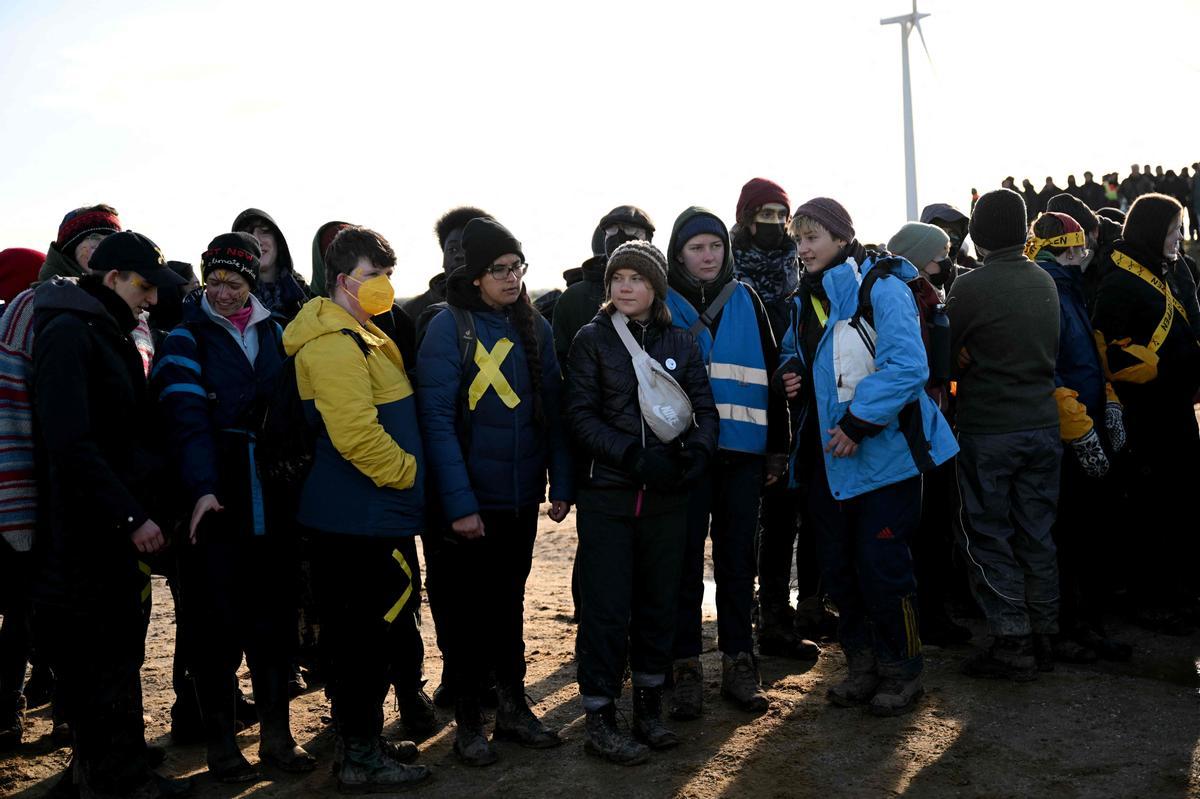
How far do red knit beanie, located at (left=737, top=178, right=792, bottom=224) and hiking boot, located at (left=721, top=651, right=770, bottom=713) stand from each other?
211cm

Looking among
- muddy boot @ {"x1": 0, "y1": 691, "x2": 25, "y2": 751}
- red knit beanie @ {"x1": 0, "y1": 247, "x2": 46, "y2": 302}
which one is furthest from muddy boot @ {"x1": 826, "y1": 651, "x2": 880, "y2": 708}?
red knit beanie @ {"x1": 0, "y1": 247, "x2": 46, "y2": 302}

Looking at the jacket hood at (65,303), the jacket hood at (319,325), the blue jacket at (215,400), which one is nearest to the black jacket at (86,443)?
the jacket hood at (65,303)

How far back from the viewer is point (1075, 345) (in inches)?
215

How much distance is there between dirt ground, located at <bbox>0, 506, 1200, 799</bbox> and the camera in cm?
399

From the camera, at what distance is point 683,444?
432 cm

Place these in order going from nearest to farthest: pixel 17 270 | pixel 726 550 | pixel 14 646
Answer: pixel 726 550 → pixel 14 646 → pixel 17 270

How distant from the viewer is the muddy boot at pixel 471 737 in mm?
4316

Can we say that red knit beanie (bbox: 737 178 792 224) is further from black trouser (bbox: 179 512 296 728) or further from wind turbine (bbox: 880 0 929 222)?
wind turbine (bbox: 880 0 929 222)

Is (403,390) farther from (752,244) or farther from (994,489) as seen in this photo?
(994,489)

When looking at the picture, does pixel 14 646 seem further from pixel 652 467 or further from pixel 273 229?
pixel 652 467

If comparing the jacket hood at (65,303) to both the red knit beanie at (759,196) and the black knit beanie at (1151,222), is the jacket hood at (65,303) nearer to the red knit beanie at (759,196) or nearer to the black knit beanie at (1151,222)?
the red knit beanie at (759,196)

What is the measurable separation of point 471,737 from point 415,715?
20.2 inches

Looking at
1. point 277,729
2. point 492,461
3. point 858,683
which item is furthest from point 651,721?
point 277,729

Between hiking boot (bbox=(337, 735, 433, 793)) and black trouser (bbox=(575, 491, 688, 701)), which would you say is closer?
hiking boot (bbox=(337, 735, 433, 793))
